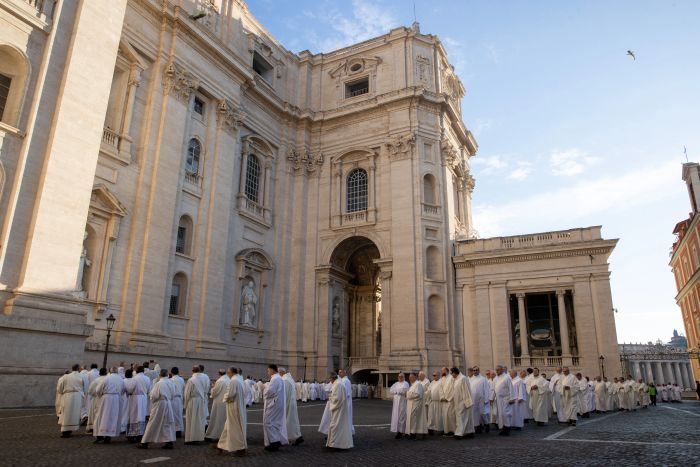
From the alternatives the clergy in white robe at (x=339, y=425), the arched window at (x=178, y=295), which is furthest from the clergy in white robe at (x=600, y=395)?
the arched window at (x=178, y=295)

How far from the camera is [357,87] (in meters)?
35.5

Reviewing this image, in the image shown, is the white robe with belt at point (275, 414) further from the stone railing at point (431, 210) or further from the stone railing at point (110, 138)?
the stone railing at point (431, 210)

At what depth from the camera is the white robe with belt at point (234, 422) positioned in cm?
898

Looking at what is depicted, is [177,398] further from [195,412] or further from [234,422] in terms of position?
[234,422]

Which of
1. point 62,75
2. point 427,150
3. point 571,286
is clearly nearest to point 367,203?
point 427,150

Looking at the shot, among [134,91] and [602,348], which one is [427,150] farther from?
[134,91]

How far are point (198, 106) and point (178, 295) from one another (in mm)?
9534

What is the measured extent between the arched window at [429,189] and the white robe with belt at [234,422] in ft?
74.2

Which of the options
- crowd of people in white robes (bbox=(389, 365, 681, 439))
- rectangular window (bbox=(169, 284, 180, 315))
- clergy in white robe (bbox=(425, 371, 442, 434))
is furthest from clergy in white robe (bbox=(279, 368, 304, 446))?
rectangular window (bbox=(169, 284, 180, 315))

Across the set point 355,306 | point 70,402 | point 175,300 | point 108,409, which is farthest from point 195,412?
point 355,306

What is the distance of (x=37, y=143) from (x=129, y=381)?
909cm

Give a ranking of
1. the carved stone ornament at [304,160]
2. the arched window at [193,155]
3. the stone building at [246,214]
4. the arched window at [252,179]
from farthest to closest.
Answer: the carved stone ornament at [304,160] → the arched window at [252,179] → the arched window at [193,155] → the stone building at [246,214]

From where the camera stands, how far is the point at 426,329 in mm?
27609

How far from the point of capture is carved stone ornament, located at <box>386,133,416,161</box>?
30500 mm
